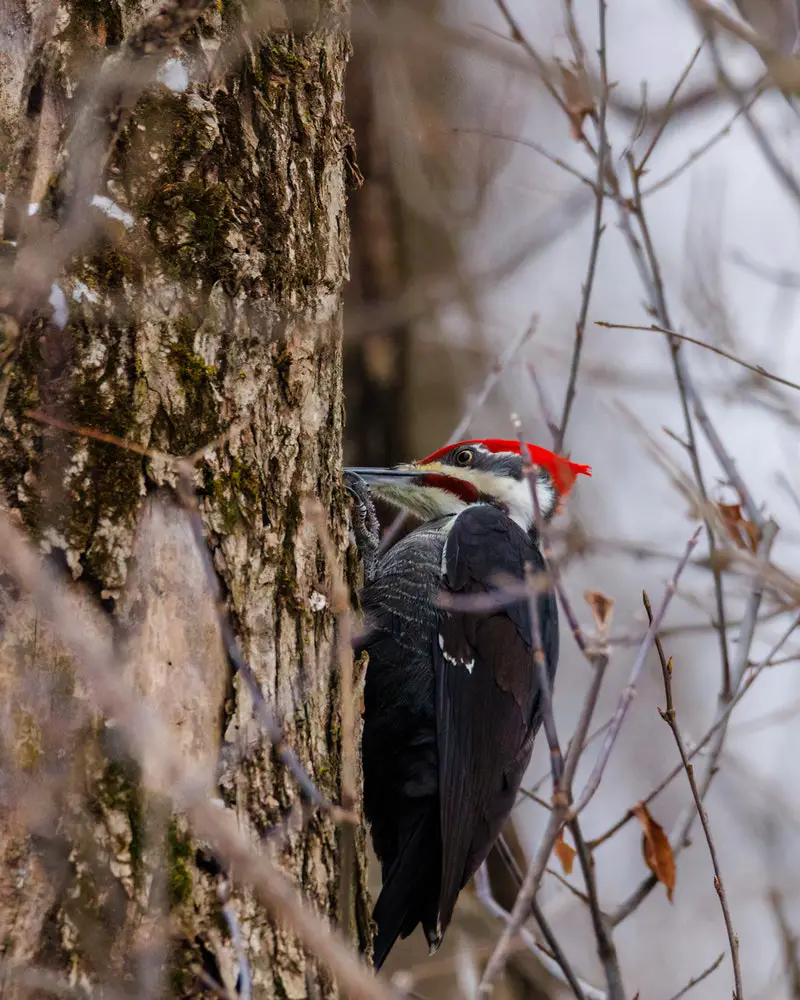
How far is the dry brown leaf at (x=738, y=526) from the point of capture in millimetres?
2324

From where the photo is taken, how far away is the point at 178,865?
1.64 m

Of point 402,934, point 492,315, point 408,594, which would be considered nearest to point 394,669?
point 408,594

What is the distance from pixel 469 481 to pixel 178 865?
6.83 feet

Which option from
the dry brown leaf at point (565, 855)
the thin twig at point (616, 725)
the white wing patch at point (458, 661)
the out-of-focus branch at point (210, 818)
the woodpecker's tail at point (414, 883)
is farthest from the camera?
the white wing patch at point (458, 661)

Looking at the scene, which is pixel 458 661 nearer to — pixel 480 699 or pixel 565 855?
pixel 480 699

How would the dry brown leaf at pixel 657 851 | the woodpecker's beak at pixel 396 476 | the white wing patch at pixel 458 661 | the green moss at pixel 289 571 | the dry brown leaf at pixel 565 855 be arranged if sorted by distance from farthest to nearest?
the woodpecker's beak at pixel 396 476 → the white wing patch at pixel 458 661 → the dry brown leaf at pixel 565 855 → the dry brown leaf at pixel 657 851 → the green moss at pixel 289 571

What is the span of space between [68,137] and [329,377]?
0.73m

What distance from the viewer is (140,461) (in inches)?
68.6

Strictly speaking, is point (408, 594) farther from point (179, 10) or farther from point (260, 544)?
point (179, 10)

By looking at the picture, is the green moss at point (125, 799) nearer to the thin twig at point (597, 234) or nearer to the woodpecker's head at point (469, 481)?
the thin twig at point (597, 234)

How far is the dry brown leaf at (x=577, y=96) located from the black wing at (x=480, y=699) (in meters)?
1.19

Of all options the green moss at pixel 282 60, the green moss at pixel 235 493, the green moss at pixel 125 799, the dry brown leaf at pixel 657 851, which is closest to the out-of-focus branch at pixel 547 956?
the dry brown leaf at pixel 657 851

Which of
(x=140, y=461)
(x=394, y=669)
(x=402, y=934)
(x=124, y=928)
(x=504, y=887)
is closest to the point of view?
(x=124, y=928)

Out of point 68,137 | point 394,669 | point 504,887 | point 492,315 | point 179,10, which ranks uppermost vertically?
point 492,315
